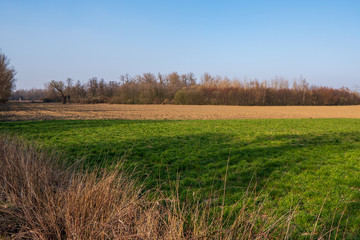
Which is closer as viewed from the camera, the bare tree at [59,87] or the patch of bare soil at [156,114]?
the patch of bare soil at [156,114]

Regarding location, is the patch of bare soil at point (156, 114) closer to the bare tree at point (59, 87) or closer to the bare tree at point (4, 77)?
the bare tree at point (4, 77)

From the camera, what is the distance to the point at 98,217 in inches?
125

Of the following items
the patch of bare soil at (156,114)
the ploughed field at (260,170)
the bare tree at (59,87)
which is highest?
the bare tree at (59,87)

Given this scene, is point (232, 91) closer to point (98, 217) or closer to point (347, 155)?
point (347, 155)

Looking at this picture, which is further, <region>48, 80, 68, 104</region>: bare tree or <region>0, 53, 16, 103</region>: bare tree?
<region>48, 80, 68, 104</region>: bare tree

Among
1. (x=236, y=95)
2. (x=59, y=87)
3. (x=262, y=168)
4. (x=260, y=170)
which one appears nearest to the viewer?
(x=260, y=170)

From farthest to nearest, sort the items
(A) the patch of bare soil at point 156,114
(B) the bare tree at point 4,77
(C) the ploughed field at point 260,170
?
(B) the bare tree at point 4,77 → (A) the patch of bare soil at point 156,114 → (C) the ploughed field at point 260,170

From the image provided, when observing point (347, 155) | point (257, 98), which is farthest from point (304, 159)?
point (257, 98)

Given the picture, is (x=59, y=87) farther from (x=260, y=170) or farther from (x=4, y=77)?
(x=260, y=170)

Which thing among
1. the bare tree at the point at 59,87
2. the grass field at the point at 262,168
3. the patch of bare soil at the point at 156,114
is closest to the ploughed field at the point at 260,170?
Result: the grass field at the point at 262,168

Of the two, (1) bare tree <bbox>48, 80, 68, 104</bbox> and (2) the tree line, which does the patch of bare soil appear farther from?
(1) bare tree <bbox>48, 80, 68, 104</bbox>

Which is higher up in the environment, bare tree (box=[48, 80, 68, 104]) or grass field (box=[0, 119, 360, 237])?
bare tree (box=[48, 80, 68, 104])

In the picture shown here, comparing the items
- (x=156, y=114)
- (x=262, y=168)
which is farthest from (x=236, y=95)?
(x=262, y=168)

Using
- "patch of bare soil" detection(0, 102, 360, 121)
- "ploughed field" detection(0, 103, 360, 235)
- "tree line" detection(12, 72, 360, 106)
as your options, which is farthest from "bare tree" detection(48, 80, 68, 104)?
"ploughed field" detection(0, 103, 360, 235)
